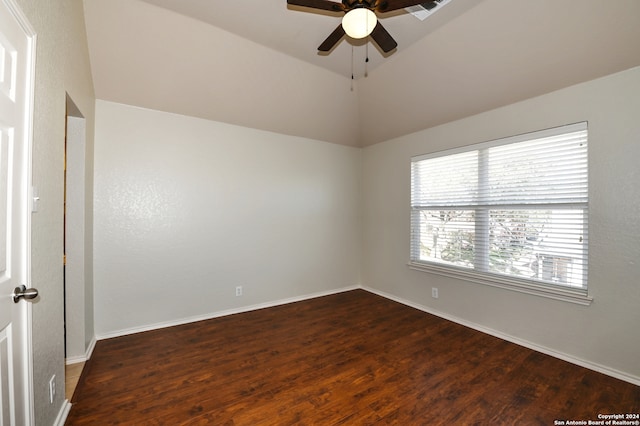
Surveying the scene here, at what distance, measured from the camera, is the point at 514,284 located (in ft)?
9.27

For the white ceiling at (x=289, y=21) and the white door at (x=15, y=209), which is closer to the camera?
the white door at (x=15, y=209)

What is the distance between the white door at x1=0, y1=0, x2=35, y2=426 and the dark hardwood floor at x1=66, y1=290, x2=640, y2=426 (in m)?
0.80

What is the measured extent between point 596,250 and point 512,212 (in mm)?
727

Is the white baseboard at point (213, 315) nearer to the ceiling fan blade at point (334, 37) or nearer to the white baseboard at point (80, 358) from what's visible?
the white baseboard at point (80, 358)

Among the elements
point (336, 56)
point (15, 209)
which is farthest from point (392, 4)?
point (15, 209)

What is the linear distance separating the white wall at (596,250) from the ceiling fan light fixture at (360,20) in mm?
2074

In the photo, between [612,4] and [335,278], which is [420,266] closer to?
[335,278]

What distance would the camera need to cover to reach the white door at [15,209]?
1.10 m

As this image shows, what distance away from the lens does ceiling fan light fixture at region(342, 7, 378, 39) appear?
168 cm

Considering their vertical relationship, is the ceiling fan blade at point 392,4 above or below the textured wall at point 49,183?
above

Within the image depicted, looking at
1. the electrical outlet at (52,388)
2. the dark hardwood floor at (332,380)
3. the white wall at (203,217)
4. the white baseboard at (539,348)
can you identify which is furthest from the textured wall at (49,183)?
the white baseboard at (539,348)

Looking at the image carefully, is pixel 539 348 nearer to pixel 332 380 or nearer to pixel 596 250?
pixel 596 250

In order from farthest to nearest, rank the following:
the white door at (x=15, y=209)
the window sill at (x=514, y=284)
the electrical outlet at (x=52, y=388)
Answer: the window sill at (x=514, y=284) < the electrical outlet at (x=52, y=388) < the white door at (x=15, y=209)


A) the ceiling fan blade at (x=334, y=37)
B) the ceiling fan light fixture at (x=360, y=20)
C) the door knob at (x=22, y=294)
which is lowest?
the door knob at (x=22, y=294)
